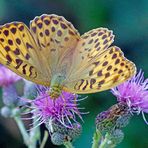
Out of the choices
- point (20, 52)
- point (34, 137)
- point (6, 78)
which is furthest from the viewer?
point (6, 78)

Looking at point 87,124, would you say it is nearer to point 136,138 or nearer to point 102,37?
point 136,138

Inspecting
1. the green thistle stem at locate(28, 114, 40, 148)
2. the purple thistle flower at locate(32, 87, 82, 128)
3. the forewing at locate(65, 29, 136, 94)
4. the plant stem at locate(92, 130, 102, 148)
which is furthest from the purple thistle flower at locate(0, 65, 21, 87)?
the plant stem at locate(92, 130, 102, 148)

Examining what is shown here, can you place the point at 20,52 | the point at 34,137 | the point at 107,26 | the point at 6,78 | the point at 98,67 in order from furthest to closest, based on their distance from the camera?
the point at 107,26, the point at 6,78, the point at 34,137, the point at 20,52, the point at 98,67

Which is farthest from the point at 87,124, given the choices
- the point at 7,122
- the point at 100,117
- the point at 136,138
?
the point at 100,117

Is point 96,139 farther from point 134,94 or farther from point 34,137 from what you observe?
point 34,137

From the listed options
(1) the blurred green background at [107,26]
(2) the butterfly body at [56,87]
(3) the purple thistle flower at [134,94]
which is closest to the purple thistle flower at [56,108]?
(2) the butterfly body at [56,87]

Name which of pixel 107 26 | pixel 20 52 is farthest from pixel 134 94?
pixel 107 26

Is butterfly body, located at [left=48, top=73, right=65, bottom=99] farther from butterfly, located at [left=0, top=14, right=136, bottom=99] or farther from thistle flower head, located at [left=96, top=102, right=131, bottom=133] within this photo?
thistle flower head, located at [left=96, top=102, right=131, bottom=133]
